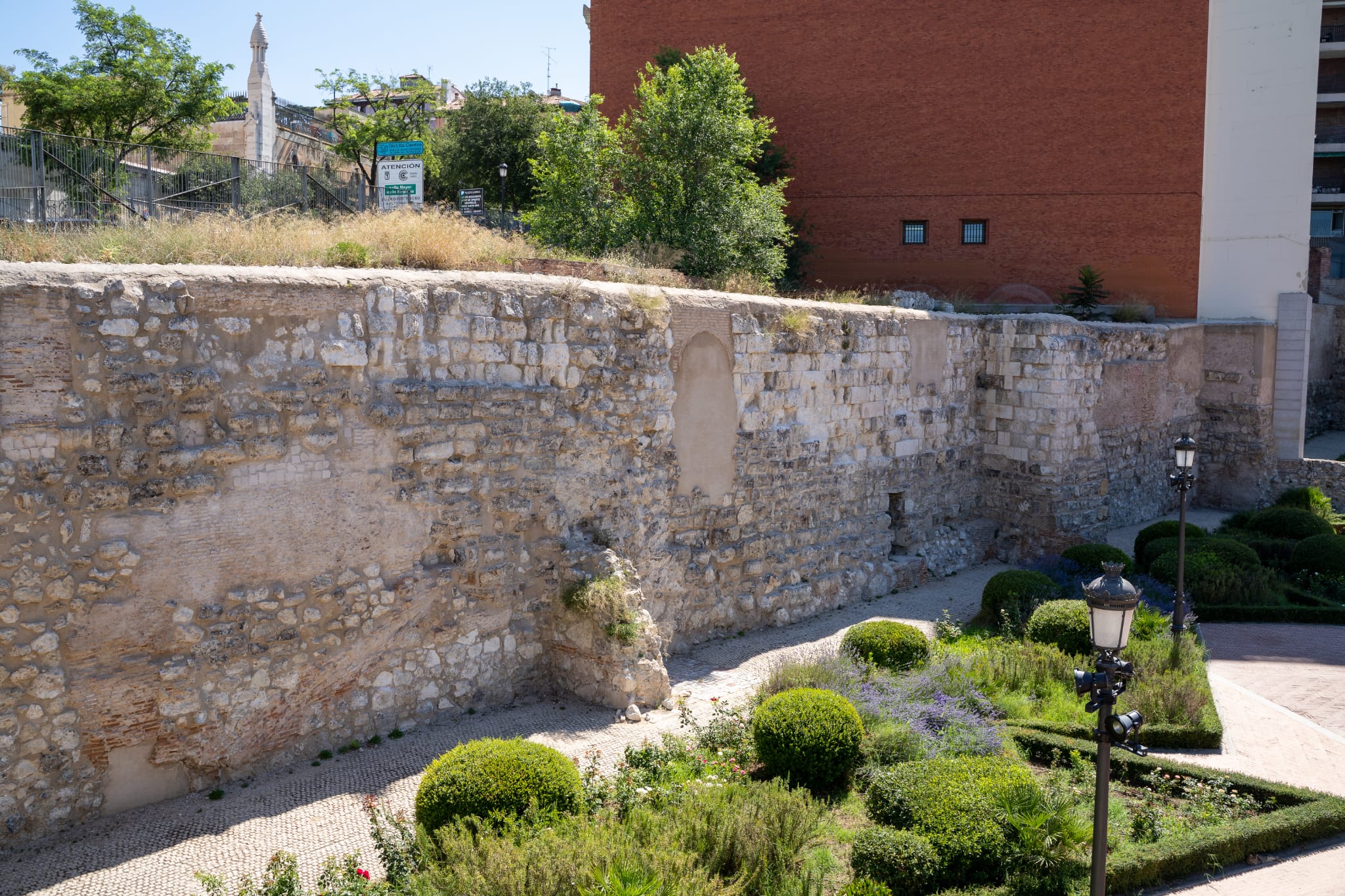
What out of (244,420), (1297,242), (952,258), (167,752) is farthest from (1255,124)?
(167,752)

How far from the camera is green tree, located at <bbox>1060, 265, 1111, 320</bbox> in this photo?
20.4 meters

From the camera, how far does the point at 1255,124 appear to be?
20188 millimetres

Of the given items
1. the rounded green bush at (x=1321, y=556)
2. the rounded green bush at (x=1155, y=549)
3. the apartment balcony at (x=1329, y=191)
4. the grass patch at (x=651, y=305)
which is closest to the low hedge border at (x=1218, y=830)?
the grass patch at (x=651, y=305)

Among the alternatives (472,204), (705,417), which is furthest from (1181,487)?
(472,204)

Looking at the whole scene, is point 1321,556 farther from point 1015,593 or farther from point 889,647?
point 889,647

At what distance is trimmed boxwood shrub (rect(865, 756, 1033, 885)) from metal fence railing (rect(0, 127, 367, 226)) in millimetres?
7448

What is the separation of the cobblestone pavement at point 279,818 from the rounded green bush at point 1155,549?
762cm

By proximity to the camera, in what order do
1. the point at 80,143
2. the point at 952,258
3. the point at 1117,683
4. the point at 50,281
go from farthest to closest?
1. the point at 952,258
2. the point at 80,143
3. the point at 50,281
4. the point at 1117,683

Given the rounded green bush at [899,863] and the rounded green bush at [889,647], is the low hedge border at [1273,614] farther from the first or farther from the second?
the rounded green bush at [899,863]

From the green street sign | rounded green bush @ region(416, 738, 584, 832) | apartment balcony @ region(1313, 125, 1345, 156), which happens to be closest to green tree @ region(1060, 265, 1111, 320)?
the green street sign

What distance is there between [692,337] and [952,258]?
1304 centimetres

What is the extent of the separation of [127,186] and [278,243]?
4.80 metres

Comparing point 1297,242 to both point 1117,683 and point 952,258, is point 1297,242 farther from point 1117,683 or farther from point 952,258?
point 1117,683

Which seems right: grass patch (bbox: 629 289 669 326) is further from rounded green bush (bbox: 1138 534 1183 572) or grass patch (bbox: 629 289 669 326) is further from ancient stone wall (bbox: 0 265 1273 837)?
rounded green bush (bbox: 1138 534 1183 572)
